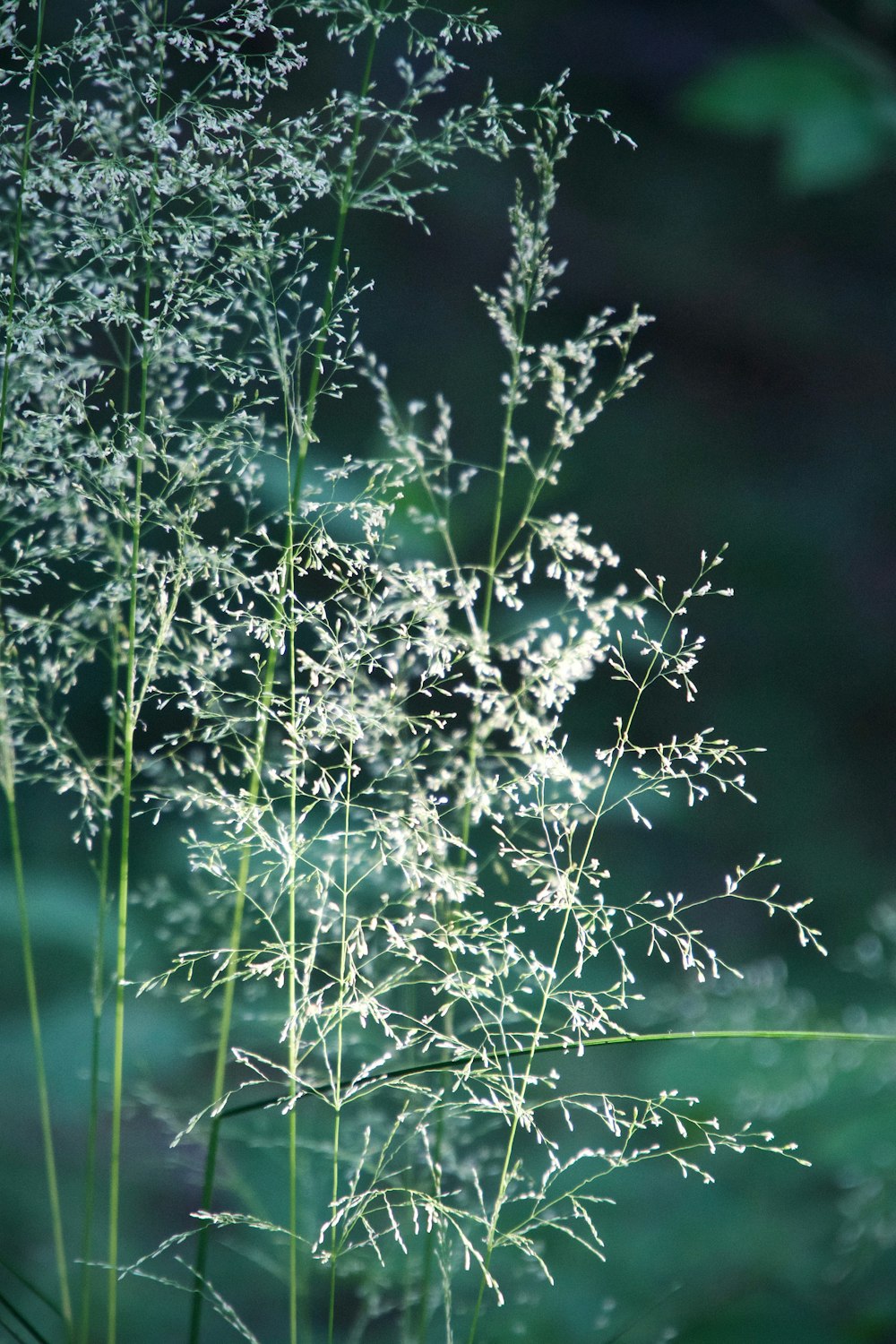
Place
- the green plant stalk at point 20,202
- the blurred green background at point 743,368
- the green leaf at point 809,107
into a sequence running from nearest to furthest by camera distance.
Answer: the green plant stalk at point 20,202, the green leaf at point 809,107, the blurred green background at point 743,368

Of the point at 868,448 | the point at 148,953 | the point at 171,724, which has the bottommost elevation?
the point at 171,724

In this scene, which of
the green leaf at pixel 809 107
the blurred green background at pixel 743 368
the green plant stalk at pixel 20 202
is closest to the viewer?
the green plant stalk at pixel 20 202

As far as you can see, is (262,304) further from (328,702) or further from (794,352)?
(794,352)

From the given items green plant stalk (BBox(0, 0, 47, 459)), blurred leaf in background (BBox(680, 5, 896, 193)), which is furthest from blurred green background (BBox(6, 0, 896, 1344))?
green plant stalk (BBox(0, 0, 47, 459))

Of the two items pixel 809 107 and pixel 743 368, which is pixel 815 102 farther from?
pixel 743 368

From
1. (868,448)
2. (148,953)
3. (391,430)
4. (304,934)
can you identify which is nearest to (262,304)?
(391,430)

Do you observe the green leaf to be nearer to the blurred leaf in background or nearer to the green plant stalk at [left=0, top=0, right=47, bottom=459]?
the blurred leaf in background

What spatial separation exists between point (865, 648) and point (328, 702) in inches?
90.7

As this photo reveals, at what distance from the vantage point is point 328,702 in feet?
1.22

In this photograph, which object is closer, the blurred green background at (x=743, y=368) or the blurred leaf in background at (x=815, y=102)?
the blurred leaf in background at (x=815, y=102)

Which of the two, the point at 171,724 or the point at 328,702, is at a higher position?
the point at 328,702

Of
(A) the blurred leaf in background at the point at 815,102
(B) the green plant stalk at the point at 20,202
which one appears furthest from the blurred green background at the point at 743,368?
(B) the green plant stalk at the point at 20,202

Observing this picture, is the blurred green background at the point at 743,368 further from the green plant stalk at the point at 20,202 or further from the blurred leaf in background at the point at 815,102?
the green plant stalk at the point at 20,202

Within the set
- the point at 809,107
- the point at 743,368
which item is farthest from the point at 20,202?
the point at 743,368
